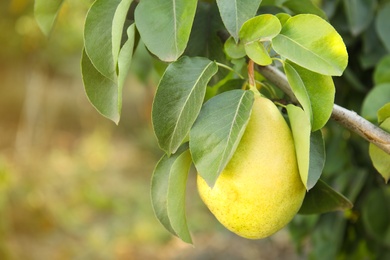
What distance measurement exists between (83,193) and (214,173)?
12.0 ft

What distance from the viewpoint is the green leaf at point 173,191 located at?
2.12 ft

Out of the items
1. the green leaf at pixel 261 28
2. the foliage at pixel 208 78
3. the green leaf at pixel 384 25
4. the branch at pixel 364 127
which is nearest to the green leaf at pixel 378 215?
the green leaf at pixel 384 25

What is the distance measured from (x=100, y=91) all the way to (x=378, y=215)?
29.7 inches

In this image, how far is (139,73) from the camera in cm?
150

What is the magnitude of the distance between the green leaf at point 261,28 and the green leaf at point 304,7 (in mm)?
207

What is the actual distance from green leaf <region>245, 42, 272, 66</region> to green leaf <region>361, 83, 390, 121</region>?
0.98 feet

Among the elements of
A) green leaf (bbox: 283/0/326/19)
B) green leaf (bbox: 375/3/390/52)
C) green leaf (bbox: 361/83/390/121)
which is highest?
green leaf (bbox: 283/0/326/19)

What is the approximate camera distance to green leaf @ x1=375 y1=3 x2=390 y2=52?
1110 millimetres

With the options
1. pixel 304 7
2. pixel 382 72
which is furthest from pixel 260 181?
pixel 382 72

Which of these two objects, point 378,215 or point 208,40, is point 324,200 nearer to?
point 208,40

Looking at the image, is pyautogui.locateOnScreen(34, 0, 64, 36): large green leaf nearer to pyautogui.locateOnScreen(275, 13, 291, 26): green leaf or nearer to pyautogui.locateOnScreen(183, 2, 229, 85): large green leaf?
pyautogui.locateOnScreen(183, 2, 229, 85): large green leaf

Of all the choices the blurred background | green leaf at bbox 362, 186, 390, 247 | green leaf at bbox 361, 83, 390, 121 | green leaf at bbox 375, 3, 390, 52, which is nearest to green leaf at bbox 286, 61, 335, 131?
green leaf at bbox 361, 83, 390, 121

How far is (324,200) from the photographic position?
0.74 metres

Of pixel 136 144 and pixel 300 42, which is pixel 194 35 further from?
pixel 136 144
